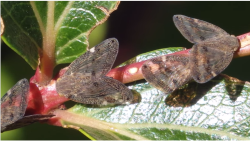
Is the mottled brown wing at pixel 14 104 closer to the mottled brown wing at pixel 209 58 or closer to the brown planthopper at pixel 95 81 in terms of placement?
the brown planthopper at pixel 95 81

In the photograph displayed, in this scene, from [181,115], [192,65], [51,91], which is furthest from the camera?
[51,91]

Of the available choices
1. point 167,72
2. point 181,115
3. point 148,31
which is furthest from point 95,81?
point 148,31

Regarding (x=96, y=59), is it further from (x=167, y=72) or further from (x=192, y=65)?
(x=192, y=65)

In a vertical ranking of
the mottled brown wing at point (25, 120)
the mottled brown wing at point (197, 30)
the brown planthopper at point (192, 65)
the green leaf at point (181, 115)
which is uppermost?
the mottled brown wing at point (197, 30)

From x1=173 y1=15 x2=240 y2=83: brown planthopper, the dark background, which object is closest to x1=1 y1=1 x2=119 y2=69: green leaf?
x1=173 y1=15 x2=240 y2=83: brown planthopper

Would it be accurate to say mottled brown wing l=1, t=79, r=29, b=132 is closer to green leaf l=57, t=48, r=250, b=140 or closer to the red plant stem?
the red plant stem

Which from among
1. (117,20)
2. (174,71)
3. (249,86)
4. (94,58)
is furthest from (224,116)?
(117,20)

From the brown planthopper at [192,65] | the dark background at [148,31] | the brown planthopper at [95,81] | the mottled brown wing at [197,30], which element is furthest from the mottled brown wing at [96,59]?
the dark background at [148,31]

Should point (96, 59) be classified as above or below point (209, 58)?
above
